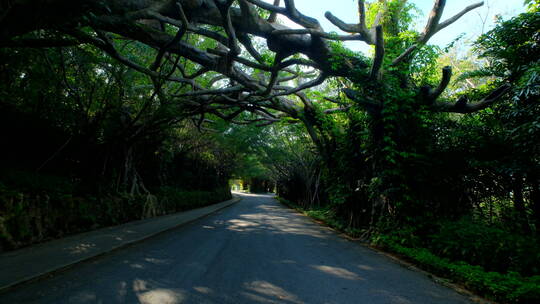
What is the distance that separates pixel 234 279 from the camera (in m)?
4.53

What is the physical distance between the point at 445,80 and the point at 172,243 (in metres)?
8.17

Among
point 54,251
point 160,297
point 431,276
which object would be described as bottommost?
point 54,251

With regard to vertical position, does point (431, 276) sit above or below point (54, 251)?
above

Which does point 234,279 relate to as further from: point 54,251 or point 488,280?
point 54,251

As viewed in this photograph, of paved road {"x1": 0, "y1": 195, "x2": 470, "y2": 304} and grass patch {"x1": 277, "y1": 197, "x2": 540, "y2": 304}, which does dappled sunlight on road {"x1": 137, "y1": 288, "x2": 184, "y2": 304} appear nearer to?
paved road {"x1": 0, "y1": 195, "x2": 470, "y2": 304}

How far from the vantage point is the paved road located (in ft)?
12.4

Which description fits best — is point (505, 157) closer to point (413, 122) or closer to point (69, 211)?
point (413, 122)

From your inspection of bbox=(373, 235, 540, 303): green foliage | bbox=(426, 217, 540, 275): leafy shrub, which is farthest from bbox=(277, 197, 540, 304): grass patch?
bbox=(426, 217, 540, 275): leafy shrub

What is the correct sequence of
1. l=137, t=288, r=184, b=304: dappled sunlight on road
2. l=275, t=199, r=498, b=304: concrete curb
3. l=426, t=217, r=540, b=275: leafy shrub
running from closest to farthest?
l=137, t=288, r=184, b=304: dappled sunlight on road < l=275, t=199, r=498, b=304: concrete curb < l=426, t=217, r=540, b=275: leafy shrub

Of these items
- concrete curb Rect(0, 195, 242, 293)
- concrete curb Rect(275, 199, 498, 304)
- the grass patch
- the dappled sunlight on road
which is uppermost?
the grass patch

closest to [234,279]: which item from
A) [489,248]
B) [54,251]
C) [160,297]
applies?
[160,297]

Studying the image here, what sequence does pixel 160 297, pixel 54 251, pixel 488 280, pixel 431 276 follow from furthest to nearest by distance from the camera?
1. pixel 54 251
2. pixel 431 276
3. pixel 488 280
4. pixel 160 297

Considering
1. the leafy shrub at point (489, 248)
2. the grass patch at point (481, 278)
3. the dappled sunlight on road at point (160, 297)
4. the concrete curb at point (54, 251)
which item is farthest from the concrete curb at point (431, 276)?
the concrete curb at point (54, 251)

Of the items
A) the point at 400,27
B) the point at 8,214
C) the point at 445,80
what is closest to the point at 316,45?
the point at 445,80
